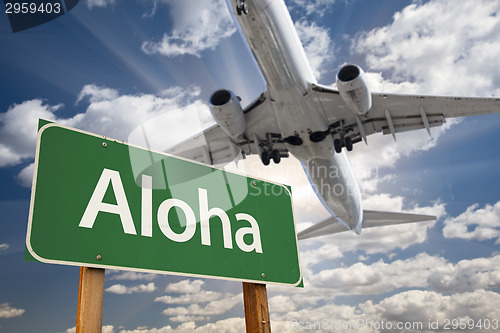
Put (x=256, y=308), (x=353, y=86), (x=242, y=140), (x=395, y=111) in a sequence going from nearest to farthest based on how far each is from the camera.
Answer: (x=256, y=308)
(x=353, y=86)
(x=395, y=111)
(x=242, y=140)

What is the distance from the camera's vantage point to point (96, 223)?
171cm

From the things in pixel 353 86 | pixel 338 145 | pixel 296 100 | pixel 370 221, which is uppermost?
pixel 296 100

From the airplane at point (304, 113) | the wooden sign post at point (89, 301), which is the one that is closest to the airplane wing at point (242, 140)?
the airplane at point (304, 113)

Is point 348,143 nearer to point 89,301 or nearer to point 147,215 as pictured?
point 147,215

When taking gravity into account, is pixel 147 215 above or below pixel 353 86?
below

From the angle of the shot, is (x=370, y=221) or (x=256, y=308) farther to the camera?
(x=370, y=221)

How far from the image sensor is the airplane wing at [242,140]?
1816 centimetres

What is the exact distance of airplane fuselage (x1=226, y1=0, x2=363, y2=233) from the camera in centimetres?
1398

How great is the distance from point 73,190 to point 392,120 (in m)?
18.6

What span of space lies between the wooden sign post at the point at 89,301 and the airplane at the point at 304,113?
12971 mm

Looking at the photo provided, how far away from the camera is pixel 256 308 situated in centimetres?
210

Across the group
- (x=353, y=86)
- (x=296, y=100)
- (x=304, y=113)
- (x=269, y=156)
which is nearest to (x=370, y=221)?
(x=269, y=156)

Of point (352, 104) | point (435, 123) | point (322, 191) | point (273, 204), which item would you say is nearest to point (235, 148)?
point (322, 191)

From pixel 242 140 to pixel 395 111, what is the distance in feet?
24.1
